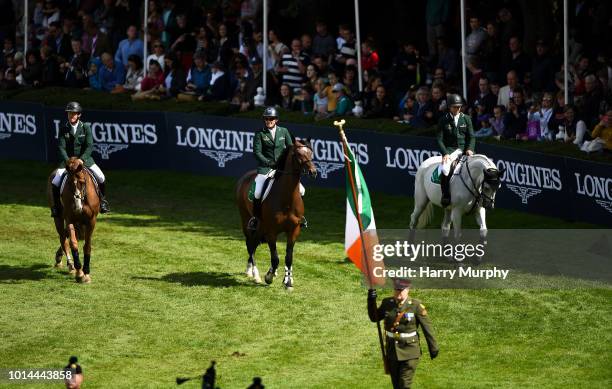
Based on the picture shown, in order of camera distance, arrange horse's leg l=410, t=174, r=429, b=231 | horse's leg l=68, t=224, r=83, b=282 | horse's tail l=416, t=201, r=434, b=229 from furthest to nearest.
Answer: horse's tail l=416, t=201, r=434, b=229, horse's leg l=410, t=174, r=429, b=231, horse's leg l=68, t=224, r=83, b=282

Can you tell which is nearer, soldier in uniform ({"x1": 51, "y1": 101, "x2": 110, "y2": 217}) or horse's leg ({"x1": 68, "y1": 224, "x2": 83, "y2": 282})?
horse's leg ({"x1": 68, "y1": 224, "x2": 83, "y2": 282})

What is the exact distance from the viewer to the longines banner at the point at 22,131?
38.4 m

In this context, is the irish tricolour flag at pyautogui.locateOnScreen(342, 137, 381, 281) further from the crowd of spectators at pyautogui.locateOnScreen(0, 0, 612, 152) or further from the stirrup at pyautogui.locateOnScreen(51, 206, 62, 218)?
the crowd of spectators at pyautogui.locateOnScreen(0, 0, 612, 152)

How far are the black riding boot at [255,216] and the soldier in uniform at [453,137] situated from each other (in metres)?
4.03

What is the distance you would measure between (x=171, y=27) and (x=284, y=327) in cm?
2007

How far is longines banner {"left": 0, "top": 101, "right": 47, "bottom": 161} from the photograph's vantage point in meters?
38.4

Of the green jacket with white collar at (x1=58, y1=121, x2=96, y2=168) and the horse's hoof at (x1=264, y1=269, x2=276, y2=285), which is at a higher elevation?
the green jacket with white collar at (x1=58, y1=121, x2=96, y2=168)

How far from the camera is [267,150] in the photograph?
25.2 meters

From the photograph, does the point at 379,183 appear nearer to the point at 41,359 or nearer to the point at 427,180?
the point at 427,180

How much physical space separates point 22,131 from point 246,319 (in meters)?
17.9

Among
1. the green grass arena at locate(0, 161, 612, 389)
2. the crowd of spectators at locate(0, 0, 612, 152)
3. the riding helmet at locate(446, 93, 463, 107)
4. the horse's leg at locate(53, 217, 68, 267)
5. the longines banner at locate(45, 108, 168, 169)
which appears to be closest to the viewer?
the green grass arena at locate(0, 161, 612, 389)

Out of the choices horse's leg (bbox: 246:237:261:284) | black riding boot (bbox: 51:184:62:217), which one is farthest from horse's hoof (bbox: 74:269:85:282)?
horse's leg (bbox: 246:237:261:284)

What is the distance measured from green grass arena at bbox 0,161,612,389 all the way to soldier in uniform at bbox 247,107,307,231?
1538 millimetres

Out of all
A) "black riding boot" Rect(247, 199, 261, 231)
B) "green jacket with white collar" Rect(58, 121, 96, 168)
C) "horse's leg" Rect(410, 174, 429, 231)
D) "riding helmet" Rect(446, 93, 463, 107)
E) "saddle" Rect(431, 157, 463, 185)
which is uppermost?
"riding helmet" Rect(446, 93, 463, 107)
